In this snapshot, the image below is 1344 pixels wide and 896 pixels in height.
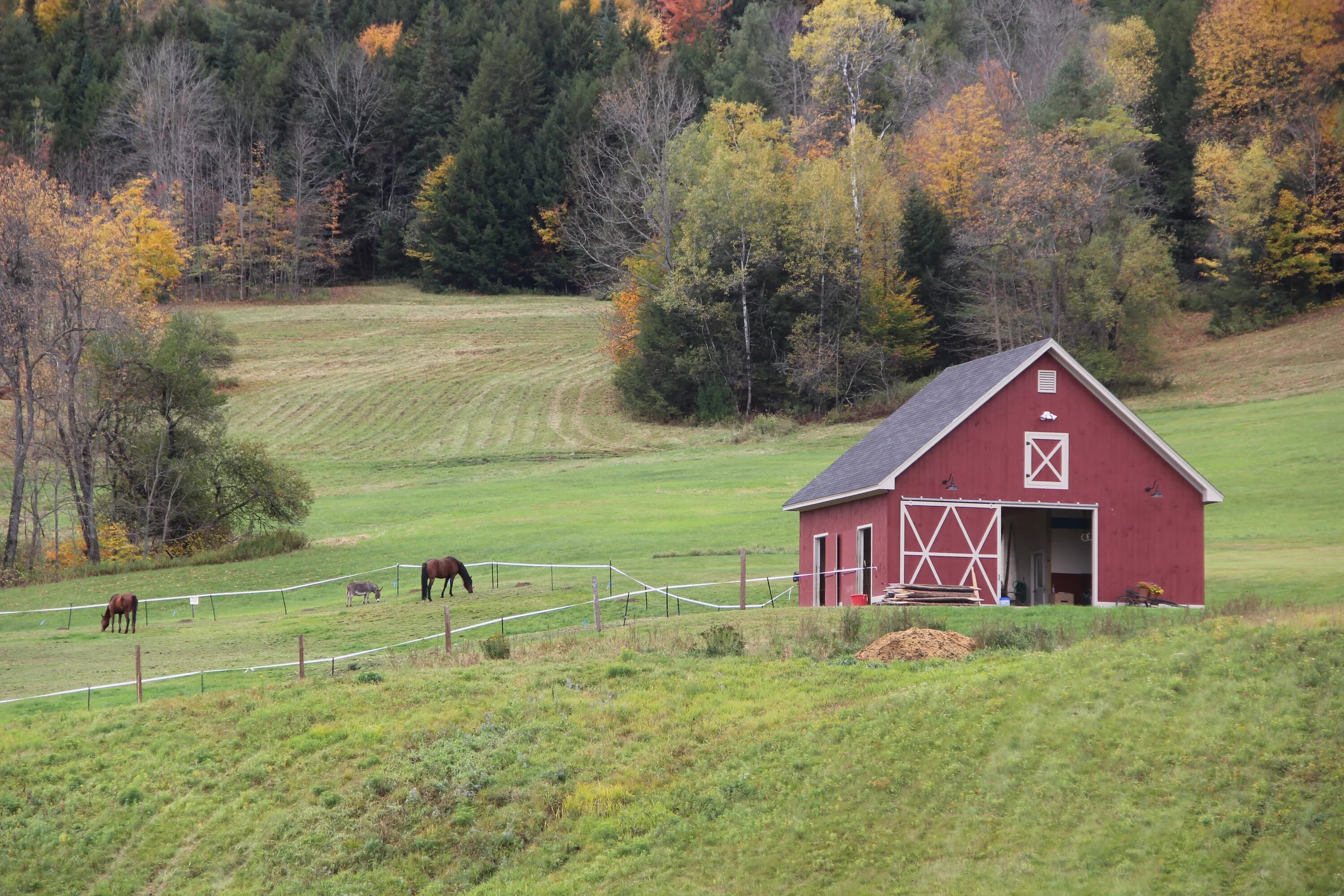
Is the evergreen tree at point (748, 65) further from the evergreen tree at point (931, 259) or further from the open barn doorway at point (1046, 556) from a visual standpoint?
the open barn doorway at point (1046, 556)

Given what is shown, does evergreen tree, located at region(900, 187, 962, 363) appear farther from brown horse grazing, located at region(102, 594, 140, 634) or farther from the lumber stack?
brown horse grazing, located at region(102, 594, 140, 634)

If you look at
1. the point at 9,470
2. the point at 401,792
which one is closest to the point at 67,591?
the point at 9,470

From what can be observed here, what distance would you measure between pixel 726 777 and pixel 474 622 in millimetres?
13937

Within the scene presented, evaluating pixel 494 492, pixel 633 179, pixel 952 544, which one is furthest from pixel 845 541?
pixel 633 179

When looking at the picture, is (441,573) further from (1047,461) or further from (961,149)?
(961,149)

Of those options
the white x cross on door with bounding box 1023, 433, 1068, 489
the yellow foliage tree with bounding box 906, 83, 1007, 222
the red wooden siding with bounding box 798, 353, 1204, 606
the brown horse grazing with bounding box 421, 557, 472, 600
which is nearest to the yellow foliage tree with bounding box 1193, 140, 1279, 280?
the yellow foliage tree with bounding box 906, 83, 1007, 222

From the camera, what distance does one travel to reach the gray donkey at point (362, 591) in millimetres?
34125

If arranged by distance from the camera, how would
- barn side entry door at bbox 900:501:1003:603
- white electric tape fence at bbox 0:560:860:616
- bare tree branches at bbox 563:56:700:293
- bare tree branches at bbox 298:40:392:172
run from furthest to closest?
1. bare tree branches at bbox 298:40:392:172
2. bare tree branches at bbox 563:56:700:293
3. white electric tape fence at bbox 0:560:860:616
4. barn side entry door at bbox 900:501:1003:603

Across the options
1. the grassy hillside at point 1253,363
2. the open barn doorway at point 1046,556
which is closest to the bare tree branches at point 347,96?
the grassy hillside at point 1253,363

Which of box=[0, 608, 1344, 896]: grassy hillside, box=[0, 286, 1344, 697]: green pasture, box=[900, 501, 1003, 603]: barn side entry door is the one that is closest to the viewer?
box=[0, 608, 1344, 896]: grassy hillside

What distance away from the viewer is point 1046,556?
33219mm

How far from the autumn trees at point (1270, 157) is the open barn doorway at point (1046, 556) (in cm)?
4513

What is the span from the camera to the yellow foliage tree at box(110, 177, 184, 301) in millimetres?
87375

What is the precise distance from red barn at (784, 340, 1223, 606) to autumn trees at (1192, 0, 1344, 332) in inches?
1864
